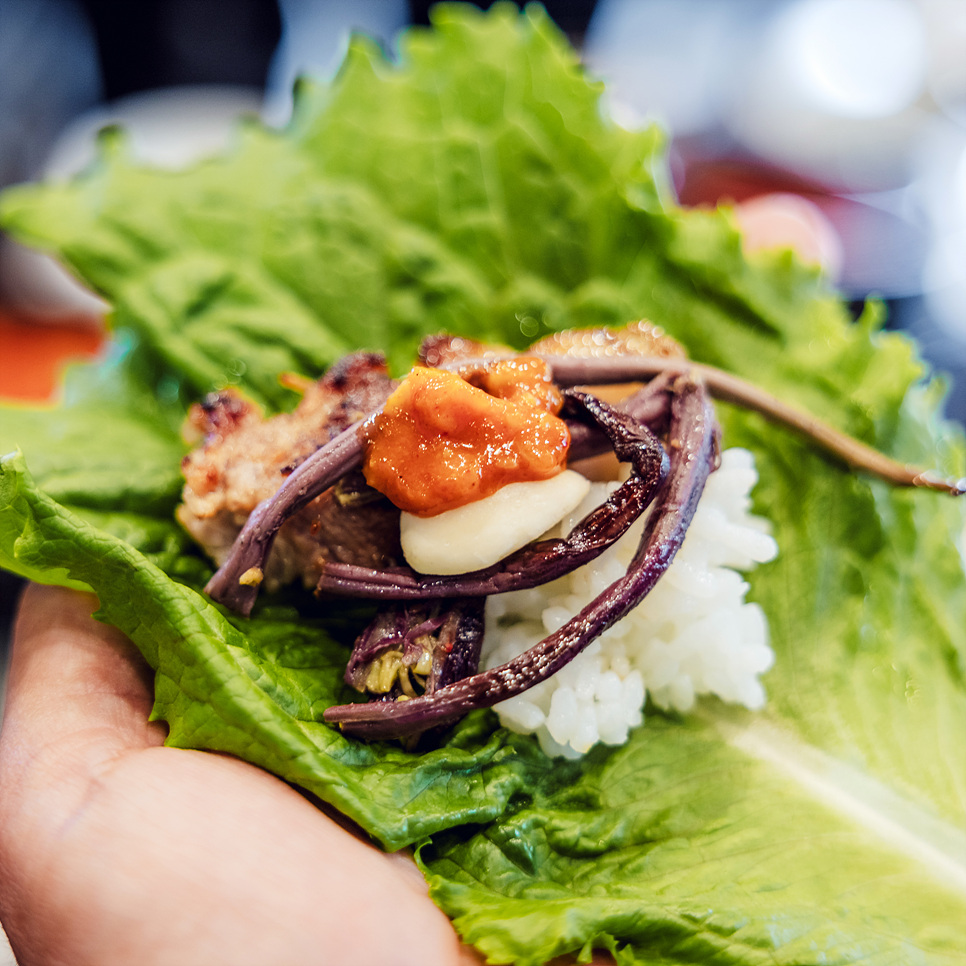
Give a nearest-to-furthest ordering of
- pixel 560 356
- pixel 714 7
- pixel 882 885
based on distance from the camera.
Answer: pixel 882 885 → pixel 560 356 → pixel 714 7

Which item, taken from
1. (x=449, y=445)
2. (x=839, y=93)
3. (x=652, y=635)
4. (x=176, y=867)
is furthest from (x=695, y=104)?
(x=176, y=867)

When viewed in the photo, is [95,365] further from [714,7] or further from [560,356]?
[714,7]

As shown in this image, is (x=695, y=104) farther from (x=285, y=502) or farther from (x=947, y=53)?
(x=285, y=502)

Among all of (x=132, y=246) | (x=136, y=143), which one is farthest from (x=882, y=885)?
→ (x=136, y=143)

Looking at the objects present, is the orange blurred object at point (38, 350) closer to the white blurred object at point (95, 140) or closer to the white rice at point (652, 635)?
the white blurred object at point (95, 140)

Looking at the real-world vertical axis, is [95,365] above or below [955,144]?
below

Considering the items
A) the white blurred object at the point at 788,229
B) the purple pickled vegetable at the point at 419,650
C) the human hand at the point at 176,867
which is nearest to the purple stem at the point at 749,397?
the purple pickled vegetable at the point at 419,650
